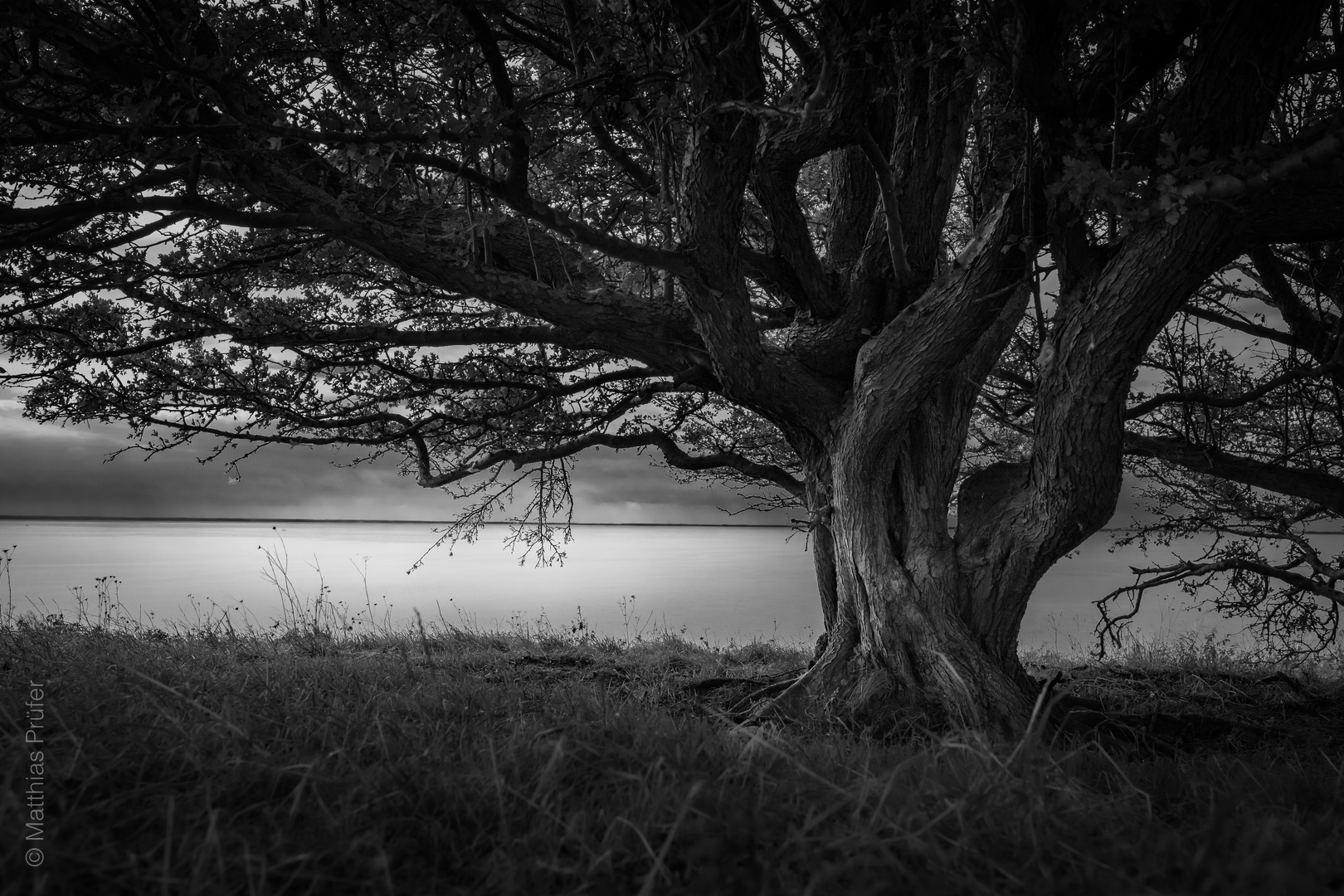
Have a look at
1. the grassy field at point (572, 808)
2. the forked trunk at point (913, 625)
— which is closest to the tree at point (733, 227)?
the forked trunk at point (913, 625)

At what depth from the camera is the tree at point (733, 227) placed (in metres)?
3.75

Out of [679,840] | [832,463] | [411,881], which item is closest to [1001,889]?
[679,840]

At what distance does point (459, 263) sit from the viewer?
5117mm

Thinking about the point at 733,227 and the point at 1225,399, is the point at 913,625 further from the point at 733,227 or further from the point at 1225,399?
the point at 1225,399

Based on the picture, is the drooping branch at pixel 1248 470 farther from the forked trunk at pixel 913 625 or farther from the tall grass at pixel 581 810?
the tall grass at pixel 581 810

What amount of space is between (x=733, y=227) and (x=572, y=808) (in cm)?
386

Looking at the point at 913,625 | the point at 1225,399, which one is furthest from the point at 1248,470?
the point at 913,625

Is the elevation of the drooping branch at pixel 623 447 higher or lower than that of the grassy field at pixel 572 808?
higher

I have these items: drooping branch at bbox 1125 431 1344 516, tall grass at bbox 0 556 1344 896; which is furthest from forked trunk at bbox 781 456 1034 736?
drooping branch at bbox 1125 431 1344 516

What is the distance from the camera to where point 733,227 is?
4.90 m

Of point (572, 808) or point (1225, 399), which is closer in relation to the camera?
point (572, 808)

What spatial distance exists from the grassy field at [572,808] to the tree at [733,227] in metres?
2.40

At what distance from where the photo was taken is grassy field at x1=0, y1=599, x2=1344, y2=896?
1.53 meters

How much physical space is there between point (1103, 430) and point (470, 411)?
5.63 m
